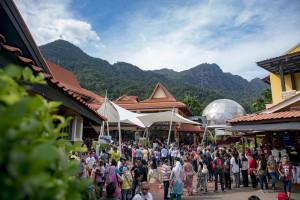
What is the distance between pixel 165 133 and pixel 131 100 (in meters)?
7.84

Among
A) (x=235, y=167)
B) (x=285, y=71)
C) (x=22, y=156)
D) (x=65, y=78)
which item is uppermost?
(x=65, y=78)

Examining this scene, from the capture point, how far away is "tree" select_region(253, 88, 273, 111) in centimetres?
2946

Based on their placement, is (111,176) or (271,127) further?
(271,127)

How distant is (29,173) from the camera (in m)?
0.69

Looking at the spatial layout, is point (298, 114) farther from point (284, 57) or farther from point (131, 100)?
point (131, 100)

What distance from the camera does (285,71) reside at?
42.8 feet

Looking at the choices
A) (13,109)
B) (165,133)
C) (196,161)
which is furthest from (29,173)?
(165,133)

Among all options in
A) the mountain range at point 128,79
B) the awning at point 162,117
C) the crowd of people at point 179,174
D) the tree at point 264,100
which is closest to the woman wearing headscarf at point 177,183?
the crowd of people at point 179,174

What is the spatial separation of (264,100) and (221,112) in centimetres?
841

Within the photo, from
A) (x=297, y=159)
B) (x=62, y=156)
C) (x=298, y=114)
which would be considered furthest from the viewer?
(x=297, y=159)

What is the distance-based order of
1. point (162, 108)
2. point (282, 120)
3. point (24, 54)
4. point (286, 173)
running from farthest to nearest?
point (162, 108) < point (282, 120) < point (286, 173) < point (24, 54)

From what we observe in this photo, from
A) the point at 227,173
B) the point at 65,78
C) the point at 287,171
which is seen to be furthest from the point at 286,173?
the point at 65,78

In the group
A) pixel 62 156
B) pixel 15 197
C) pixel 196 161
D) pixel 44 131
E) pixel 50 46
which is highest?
pixel 50 46

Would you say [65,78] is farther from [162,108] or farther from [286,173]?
[286,173]
